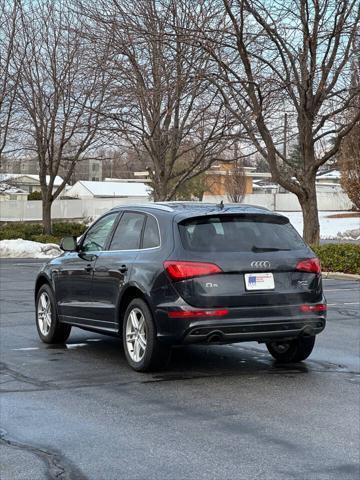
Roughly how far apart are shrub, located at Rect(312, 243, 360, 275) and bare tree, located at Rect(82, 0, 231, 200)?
18.8 feet

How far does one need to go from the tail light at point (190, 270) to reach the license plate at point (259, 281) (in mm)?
326

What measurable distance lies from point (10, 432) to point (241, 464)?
189 cm

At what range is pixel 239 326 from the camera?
7.79 meters

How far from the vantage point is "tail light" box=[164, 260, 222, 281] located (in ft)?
25.5

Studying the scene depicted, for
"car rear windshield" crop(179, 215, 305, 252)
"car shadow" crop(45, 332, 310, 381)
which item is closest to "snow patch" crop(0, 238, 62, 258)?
"car shadow" crop(45, 332, 310, 381)

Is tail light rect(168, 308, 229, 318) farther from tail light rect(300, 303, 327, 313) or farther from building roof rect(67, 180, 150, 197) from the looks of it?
building roof rect(67, 180, 150, 197)

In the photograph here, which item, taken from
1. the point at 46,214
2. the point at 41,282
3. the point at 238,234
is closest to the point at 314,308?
the point at 238,234

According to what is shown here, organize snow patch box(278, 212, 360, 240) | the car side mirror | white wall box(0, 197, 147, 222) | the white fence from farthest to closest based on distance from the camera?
the white fence, white wall box(0, 197, 147, 222), snow patch box(278, 212, 360, 240), the car side mirror

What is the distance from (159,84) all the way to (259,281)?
16.6 metres

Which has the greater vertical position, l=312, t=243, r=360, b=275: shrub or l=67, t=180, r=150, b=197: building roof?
l=67, t=180, r=150, b=197: building roof

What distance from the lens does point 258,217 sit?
8.49 m

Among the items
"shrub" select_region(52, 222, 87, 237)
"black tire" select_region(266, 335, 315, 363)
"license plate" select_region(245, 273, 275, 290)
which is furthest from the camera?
"shrub" select_region(52, 222, 87, 237)

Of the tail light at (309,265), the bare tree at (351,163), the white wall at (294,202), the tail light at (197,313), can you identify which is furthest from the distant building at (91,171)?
the tail light at (197,313)

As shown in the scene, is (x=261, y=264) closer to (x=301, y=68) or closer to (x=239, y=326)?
(x=239, y=326)
